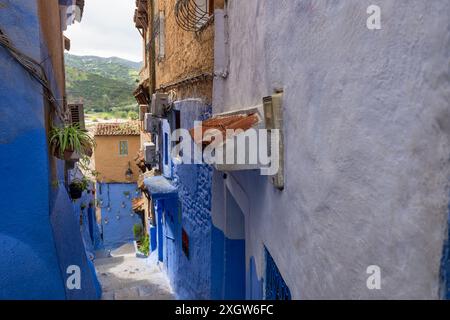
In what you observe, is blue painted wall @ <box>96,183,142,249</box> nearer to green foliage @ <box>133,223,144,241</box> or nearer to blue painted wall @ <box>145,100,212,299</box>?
green foliage @ <box>133,223,144,241</box>

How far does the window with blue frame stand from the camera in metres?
3.19

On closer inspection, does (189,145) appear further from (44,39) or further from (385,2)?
(385,2)

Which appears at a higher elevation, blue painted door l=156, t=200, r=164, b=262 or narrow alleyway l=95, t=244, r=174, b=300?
blue painted door l=156, t=200, r=164, b=262

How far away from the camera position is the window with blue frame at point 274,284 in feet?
10.5

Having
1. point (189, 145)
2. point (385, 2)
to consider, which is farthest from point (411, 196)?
point (189, 145)

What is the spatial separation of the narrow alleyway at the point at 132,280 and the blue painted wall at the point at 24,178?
11.4 feet

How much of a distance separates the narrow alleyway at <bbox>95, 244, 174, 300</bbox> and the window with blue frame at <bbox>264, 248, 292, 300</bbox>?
4.79 m

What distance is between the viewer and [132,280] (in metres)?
11.5

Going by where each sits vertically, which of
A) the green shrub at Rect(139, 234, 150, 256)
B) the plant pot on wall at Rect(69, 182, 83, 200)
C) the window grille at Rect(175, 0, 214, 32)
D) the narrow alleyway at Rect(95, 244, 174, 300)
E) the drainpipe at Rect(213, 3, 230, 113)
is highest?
the window grille at Rect(175, 0, 214, 32)

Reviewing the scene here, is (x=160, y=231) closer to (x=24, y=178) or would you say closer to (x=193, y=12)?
(x=193, y=12)

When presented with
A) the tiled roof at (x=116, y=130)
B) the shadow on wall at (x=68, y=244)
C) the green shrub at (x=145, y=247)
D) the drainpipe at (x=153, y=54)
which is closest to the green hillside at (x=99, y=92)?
the tiled roof at (x=116, y=130)

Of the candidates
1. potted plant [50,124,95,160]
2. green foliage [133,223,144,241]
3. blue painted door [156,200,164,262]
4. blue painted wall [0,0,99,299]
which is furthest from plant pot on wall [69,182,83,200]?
green foliage [133,223,144,241]

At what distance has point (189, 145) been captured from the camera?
24.7 ft

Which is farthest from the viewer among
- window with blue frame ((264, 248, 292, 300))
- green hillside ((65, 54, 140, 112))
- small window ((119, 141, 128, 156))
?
green hillside ((65, 54, 140, 112))
